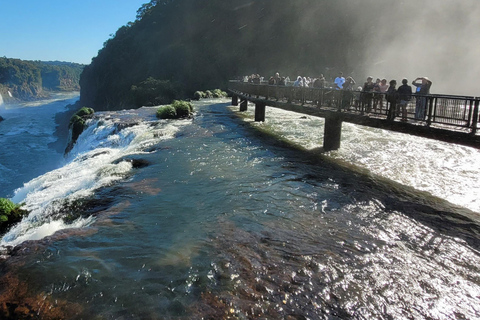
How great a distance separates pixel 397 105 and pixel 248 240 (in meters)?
7.91

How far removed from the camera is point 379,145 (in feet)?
56.1

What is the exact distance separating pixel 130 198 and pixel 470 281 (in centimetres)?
750

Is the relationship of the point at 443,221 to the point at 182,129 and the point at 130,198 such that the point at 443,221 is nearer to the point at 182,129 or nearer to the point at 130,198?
the point at 130,198

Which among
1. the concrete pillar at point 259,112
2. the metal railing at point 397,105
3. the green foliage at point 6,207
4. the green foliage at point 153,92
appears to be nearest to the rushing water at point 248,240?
the green foliage at point 6,207

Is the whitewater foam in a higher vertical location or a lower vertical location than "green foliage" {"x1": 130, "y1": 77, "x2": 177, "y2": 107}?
lower

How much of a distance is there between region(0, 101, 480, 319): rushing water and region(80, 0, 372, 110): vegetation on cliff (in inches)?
2158

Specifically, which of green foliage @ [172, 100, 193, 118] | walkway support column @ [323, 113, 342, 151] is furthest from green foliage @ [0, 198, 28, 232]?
green foliage @ [172, 100, 193, 118]

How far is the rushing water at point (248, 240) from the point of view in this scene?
499 centimetres

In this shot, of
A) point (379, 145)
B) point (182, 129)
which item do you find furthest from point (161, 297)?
point (182, 129)

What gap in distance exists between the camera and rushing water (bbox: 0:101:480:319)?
16.4 ft

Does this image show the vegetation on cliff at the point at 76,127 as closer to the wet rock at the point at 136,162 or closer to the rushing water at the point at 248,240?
the rushing water at the point at 248,240

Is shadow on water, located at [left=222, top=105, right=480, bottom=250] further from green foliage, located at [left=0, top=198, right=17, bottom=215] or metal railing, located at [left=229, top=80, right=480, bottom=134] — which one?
green foliage, located at [left=0, top=198, right=17, bottom=215]

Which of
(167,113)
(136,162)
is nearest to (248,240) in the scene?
(136,162)

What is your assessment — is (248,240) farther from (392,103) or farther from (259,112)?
(259,112)
